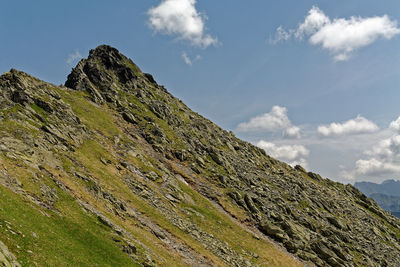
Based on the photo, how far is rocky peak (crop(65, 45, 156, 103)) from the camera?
113200 mm

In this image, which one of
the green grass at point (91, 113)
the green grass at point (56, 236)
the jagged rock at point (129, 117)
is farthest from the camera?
the jagged rock at point (129, 117)

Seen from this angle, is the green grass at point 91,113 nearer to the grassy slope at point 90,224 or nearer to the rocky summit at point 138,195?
the rocky summit at point 138,195

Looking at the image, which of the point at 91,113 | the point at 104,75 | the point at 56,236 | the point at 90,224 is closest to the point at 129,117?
the point at 91,113

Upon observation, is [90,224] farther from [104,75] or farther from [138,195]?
[104,75]

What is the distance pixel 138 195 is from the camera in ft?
187

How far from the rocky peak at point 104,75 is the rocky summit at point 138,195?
0.71 m

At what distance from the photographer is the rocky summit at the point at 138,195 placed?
3164 cm

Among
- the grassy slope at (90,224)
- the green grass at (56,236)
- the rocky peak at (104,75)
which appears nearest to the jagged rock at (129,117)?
the rocky peak at (104,75)

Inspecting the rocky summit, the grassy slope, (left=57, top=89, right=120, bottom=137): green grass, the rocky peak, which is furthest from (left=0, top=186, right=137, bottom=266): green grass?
the rocky peak

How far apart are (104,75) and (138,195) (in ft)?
287

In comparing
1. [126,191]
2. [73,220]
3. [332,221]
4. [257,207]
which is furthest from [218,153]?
[73,220]

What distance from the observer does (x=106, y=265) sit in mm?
27969

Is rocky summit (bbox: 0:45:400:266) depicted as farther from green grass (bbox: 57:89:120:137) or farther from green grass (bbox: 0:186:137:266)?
green grass (bbox: 57:89:120:137)

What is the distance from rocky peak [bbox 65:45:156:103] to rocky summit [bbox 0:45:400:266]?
0.71m
